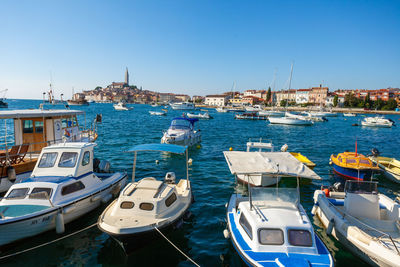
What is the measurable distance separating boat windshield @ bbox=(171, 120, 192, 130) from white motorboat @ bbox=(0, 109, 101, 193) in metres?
11.7

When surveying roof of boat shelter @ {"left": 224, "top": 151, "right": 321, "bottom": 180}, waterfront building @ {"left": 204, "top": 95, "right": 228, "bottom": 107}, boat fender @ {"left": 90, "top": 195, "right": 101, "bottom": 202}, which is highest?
waterfront building @ {"left": 204, "top": 95, "right": 228, "bottom": 107}

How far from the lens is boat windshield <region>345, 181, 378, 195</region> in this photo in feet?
32.3

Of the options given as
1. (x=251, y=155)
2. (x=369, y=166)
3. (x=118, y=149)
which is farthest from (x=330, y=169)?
(x=118, y=149)

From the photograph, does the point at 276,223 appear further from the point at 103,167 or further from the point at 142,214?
the point at 103,167

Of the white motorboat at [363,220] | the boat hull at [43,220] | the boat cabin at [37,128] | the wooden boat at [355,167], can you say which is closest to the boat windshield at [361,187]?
the white motorboat at [363,220]

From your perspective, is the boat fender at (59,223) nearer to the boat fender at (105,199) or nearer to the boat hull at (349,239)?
the boat fender at (105,199)

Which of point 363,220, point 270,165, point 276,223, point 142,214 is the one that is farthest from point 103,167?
point 363,220

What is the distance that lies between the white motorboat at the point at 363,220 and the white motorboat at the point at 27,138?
14.0m

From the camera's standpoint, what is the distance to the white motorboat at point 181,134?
26.2 m

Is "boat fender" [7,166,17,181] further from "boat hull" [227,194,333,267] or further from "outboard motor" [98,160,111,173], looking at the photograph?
"boat hull" [227,194,333,267]

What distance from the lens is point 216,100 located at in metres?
188

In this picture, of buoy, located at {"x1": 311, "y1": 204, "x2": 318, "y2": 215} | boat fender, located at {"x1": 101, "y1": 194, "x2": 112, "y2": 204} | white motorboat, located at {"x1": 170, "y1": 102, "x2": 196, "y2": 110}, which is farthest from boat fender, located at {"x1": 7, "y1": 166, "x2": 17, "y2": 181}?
white motorboat, located at {"x1": 170, "y1": 102, "x2": 196, "y2": 110}

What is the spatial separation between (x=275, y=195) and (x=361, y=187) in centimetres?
397

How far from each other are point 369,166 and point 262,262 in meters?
14.6
